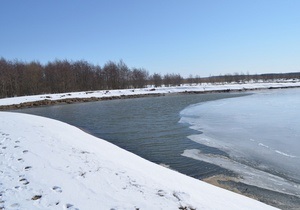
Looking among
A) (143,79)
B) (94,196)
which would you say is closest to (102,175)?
(94,196)

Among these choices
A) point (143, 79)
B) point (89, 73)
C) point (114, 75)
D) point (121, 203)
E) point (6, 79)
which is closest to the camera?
point (121, 203)

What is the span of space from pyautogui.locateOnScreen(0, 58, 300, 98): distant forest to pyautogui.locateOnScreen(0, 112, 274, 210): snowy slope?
56559 mm

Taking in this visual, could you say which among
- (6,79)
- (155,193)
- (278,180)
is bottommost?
(278,180)

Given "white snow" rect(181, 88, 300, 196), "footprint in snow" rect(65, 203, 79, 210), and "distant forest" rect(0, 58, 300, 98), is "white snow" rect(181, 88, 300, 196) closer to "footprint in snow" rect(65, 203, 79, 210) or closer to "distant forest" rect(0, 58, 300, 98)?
"footprint in snow" rect(65, 203, 79, 210)

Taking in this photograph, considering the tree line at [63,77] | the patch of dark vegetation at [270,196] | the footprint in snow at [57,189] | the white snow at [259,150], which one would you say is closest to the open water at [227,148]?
the white snow at [259,150]

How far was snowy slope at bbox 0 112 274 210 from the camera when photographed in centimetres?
452

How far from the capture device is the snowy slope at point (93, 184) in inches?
178

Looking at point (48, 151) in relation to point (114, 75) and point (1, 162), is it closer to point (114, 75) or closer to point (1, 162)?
point (1, 162)

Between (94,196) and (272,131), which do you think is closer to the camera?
(94,196)

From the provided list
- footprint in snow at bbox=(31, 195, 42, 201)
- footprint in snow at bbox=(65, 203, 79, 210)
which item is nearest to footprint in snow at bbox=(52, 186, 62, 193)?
footprint in snow at bbox=(31, 195, 42, 201)

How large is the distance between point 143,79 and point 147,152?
79537 millimetres

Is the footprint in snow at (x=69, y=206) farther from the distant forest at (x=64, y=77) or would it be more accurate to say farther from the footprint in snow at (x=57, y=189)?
the distant forest at (x=64, y=77)

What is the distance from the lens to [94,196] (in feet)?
15.5

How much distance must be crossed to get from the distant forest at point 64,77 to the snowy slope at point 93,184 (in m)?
56.6
